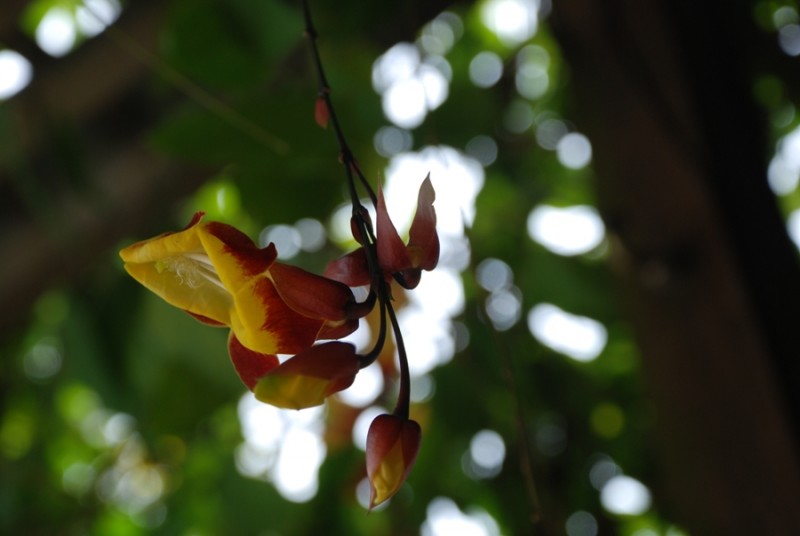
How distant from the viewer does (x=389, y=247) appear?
0.33 m

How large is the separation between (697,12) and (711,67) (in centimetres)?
5

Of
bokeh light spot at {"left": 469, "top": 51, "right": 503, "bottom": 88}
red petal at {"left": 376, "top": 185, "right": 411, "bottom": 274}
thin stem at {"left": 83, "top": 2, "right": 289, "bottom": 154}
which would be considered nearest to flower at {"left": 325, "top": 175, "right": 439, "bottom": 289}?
red petal at {"left": 376, "top": 185, "right": 411, "bottom": 274}

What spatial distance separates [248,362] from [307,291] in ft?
0.13

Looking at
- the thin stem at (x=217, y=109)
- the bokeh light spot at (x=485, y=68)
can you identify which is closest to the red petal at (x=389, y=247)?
the thin stem at (x=217, y=109)

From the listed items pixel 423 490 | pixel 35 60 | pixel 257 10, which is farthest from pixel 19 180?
pixel 423 490

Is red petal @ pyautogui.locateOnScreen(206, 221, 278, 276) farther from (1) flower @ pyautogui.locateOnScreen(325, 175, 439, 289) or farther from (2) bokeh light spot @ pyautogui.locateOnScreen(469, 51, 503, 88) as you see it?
(2) bokeh light spot @ pyautogui.locateOnScreen(469, 51, 503, 88)

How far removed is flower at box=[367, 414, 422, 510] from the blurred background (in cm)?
13

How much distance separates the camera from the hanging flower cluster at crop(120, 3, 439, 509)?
1.02ft

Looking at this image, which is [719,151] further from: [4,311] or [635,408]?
[4,311]

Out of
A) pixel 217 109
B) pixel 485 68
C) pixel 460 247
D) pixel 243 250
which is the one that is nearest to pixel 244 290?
pixel 243 250

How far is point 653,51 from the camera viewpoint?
788mm

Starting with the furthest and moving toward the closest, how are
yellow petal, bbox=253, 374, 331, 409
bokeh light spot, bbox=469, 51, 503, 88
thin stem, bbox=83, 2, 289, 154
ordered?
bokeh light spot, bbox=469, 51, 503, 88
thin stem, bbox=83, 2, 289, 154
yellow petal, bbox=253, 374, 331, 409

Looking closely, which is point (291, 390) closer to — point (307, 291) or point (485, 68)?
point (307, 291)

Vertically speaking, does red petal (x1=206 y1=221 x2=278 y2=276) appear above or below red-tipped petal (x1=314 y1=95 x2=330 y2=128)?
below
